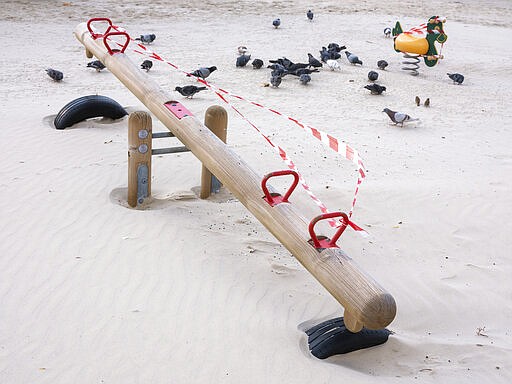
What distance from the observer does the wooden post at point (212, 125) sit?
5.15m

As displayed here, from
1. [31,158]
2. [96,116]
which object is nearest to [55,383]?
[31,158]

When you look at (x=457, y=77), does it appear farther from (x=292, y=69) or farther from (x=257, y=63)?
(x=257, y=63)

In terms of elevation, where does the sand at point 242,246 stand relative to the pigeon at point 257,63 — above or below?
below

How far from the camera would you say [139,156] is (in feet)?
15.9

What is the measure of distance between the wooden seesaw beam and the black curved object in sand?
188cm

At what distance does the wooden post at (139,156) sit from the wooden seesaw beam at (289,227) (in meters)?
0.17

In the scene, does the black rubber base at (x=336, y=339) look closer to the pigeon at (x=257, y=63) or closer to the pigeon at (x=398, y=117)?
the pigeon at (x=398, y=117)

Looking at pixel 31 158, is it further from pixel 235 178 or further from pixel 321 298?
pixel 321 298

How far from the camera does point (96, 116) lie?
701cm

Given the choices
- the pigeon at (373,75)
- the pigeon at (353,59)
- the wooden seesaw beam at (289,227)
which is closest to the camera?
the wooden seesaw beam at (289,227)

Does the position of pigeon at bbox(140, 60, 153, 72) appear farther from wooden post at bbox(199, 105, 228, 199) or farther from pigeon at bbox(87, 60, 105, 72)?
wooden post at bbox(199, 105, 228, 199)

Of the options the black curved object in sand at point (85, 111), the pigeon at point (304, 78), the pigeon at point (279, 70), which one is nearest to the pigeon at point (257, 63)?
the pigeon at point (279, 70)

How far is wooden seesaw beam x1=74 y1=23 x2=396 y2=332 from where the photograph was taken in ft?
9.29

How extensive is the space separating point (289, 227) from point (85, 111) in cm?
425
